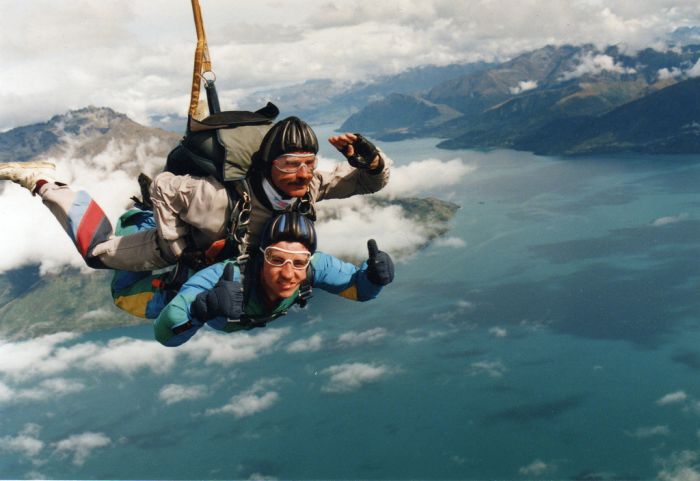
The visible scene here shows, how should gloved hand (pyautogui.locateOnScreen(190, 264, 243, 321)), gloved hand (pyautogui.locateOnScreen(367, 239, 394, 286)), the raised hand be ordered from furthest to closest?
gloved hand (pyautogui.locateOnScreen(367, 239, 394, 286)) < the raised hand < gloved hand (pyautogui.locateOnScreen(190, 264, 243, 321))

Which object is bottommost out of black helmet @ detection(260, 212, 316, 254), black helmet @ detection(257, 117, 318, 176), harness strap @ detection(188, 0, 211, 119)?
black helmet @ detection(260, 212, 316, 254)

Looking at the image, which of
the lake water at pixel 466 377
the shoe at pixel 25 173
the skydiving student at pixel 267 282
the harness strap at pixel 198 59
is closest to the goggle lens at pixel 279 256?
the skydiving student at pixel 267 282

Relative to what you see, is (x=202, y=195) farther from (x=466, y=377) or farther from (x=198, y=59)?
(x=466, y=377)

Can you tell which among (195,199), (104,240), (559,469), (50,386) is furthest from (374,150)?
(50,386)

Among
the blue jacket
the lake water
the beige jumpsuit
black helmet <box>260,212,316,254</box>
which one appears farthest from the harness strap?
the lake water

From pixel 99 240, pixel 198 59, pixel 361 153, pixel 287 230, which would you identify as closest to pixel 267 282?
pixel 287 230

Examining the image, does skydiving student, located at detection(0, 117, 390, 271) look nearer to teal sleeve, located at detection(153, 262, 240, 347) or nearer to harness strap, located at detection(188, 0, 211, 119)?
teal sleeve, located at detection(153, 262, 240, 347)

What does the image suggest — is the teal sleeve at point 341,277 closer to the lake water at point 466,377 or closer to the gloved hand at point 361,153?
the gloved hand at point 361,153
